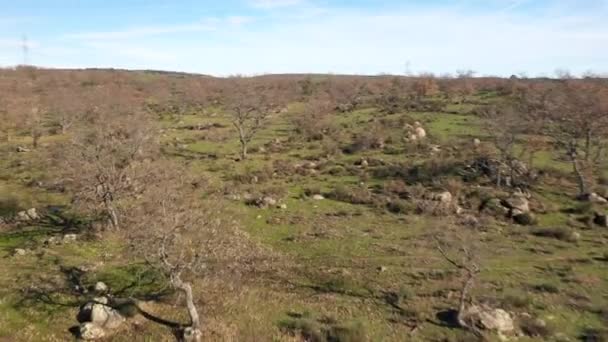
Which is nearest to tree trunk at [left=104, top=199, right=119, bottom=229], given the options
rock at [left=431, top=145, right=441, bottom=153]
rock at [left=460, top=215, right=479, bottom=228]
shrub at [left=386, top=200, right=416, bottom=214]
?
shrub at [left=386, top=200, right=416, bottom=214]

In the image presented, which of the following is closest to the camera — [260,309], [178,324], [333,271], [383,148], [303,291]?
[178,324]

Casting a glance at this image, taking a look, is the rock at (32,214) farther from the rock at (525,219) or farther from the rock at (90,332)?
the rock at (525,219)

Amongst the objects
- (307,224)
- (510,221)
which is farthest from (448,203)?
(307,224)

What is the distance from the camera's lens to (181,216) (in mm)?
22828

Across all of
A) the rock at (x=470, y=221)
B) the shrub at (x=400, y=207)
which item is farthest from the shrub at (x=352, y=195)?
the rock at (x=470, y=221)

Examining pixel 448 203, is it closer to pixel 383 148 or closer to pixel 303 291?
pixel 303 291

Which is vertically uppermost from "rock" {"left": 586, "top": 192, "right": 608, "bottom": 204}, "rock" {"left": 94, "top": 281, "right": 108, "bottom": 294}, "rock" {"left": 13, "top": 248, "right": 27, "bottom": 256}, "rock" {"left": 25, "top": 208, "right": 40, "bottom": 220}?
"rock" {"left": 586, "top": 192, "right": 608, "bottom": 204}

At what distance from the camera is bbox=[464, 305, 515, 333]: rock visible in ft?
66.5

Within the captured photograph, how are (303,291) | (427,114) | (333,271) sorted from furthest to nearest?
(427,114), (333,271), (303,291)

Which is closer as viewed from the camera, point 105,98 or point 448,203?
point 448,203

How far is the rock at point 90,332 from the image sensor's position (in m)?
19.4

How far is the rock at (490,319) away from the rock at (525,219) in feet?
47.3

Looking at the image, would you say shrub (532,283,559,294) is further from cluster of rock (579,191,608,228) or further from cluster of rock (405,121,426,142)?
cluster of rock (405,121,426,142)

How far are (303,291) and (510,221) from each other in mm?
17397
